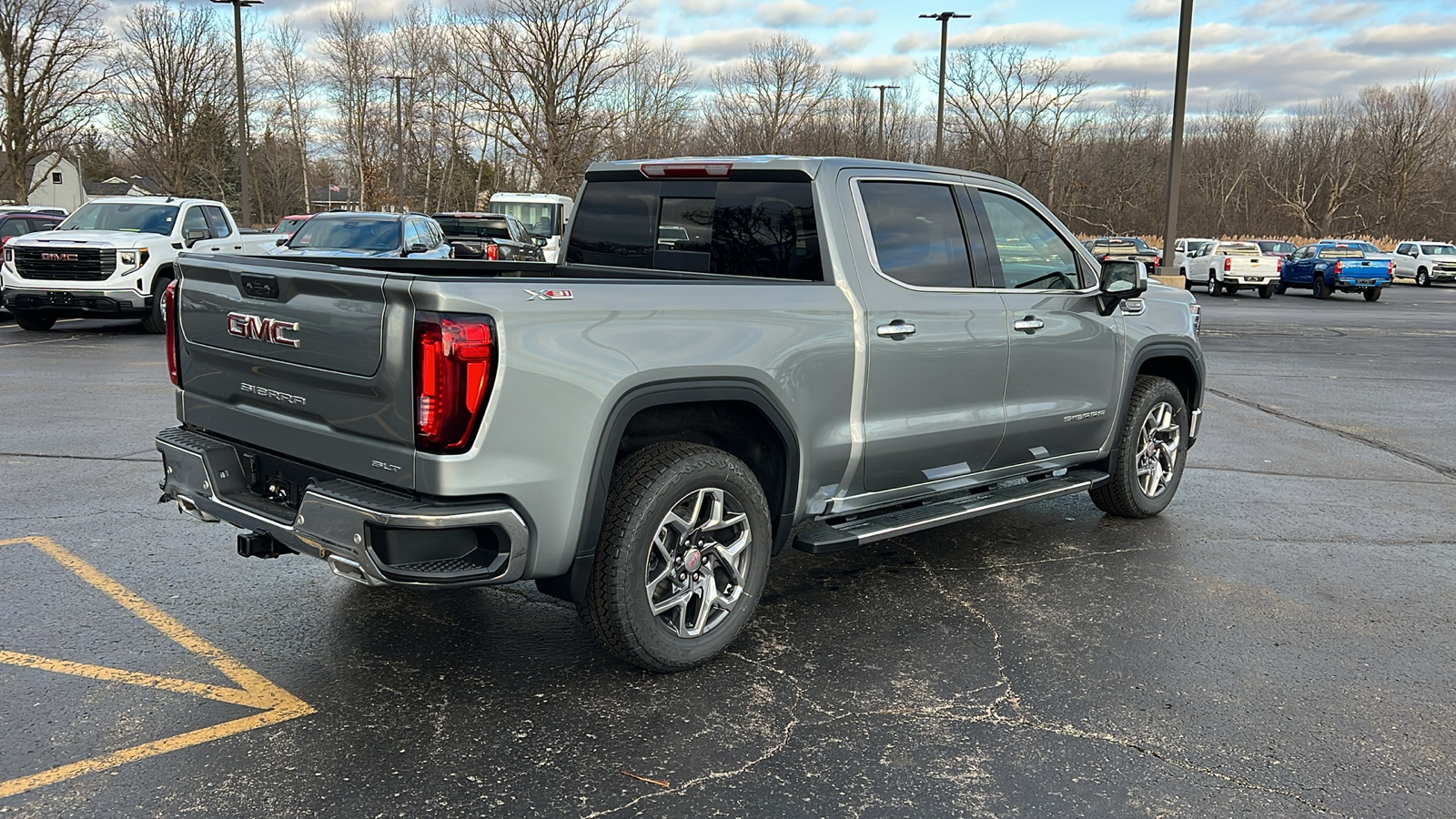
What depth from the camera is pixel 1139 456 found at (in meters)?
6.49

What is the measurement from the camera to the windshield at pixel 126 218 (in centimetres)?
1608

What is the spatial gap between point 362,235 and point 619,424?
14.0 m

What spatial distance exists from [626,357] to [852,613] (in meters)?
1.78

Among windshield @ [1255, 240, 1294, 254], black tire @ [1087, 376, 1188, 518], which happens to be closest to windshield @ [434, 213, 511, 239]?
black tire @ [1087, 376, 1188, 518]

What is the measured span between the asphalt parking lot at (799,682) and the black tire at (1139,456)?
0.19 m

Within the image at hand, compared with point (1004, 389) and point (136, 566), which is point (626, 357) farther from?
point (136, 566)

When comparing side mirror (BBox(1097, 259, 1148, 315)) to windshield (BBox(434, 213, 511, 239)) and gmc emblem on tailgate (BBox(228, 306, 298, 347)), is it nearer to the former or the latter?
gmc emblem on tailgate (BBox(228, 306, 298, 347))

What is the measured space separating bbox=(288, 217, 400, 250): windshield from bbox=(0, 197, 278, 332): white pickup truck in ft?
4.06

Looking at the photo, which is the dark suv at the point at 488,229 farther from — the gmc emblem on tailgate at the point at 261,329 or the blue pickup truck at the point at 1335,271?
the blue pickup truck at the point at 1335,271

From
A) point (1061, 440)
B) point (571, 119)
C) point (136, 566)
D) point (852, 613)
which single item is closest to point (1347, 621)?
point (1061, 440)

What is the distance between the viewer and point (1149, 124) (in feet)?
224

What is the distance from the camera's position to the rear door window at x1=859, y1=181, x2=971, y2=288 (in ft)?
15.9

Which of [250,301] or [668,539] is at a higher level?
[250,301]

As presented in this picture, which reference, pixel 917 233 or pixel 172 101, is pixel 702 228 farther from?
pixel 172 101
